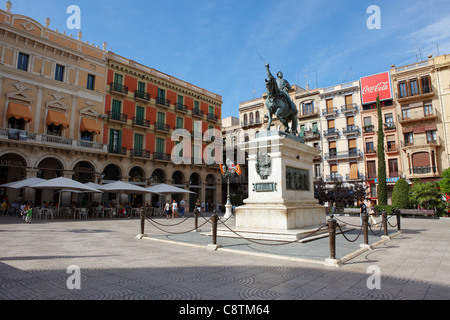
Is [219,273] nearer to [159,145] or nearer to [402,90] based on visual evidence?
[159,145]

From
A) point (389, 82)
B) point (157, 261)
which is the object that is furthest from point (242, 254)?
point (389, 82)

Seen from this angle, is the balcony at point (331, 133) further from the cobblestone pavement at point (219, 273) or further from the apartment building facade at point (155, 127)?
the cobblestone pavement at point (219, 273)

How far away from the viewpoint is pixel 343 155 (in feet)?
124

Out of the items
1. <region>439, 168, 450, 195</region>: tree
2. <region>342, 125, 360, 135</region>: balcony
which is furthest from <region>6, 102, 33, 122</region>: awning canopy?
<region>342, 125, 360, 135</region>: balcony

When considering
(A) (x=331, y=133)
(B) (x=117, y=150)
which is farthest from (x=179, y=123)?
(A) (x=331, y=133)

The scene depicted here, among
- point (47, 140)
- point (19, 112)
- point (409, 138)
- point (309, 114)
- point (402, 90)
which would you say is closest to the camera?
point (19, 112)

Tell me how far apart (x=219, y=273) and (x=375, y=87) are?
125 ft

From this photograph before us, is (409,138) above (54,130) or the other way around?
above

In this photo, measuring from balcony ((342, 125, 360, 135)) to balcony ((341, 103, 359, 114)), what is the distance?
6.47 ft

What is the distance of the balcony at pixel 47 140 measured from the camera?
72.2ft

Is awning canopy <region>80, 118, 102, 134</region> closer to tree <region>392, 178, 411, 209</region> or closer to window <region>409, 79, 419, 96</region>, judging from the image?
tree <region>392, 178, 411, 209</region>

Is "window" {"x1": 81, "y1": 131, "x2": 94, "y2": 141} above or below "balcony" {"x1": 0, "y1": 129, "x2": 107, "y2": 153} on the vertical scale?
above

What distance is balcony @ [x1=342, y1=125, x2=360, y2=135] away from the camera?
37.3 meters

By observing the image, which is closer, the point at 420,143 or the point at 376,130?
the point at 420,143
